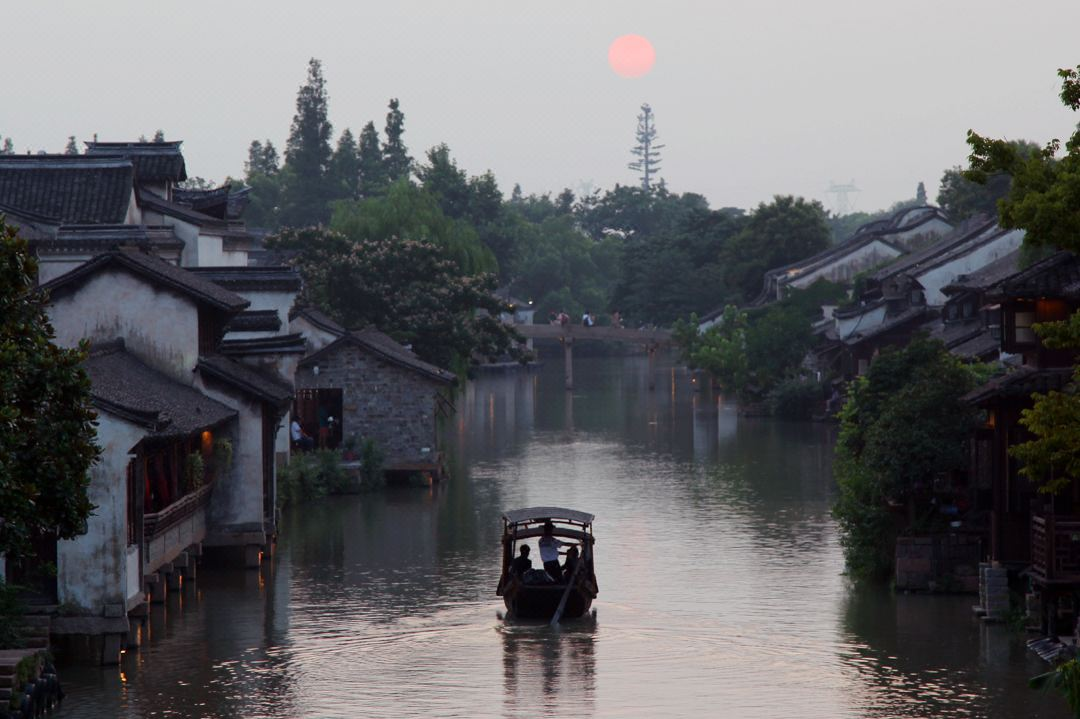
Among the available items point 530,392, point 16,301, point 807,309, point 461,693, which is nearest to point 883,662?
point 461,693

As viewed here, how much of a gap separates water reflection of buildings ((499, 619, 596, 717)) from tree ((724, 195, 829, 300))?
3385 inches

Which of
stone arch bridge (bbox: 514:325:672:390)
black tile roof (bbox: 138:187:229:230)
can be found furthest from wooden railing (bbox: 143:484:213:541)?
stone arch bridge (bbox: 514:325:672:390)

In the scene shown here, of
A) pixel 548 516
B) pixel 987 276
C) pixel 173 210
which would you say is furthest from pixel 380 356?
pixel 548 516

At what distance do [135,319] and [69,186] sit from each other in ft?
40.5

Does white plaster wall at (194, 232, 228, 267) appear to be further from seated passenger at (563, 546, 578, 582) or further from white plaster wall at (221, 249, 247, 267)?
seated passenger at (563, 546, 578, 582)

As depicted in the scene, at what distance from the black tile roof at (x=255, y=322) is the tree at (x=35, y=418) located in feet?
73.0

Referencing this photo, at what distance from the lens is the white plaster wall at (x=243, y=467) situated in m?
42.2

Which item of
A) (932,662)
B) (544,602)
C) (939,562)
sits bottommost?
(932,662)

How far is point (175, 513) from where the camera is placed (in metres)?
36.5

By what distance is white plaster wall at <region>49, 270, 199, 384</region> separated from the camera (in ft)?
131

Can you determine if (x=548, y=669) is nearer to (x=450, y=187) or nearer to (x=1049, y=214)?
(x=1049, y=214)

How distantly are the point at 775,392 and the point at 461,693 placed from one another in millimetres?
57898

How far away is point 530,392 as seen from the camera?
356 ft

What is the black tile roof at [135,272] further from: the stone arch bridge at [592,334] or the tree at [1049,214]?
the stone arch bridge at [592,334]
